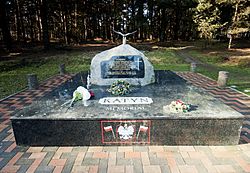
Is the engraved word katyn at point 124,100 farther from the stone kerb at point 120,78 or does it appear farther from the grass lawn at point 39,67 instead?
the grass lawn at point 39,67

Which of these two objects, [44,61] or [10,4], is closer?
[44,61]

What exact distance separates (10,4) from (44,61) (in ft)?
34.3

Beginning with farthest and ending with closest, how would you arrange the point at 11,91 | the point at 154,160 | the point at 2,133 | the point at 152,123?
the point at 11,91, the point at 2,133, the point at 152,123, the point at 154,160

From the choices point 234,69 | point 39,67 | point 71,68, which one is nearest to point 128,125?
point 71,68

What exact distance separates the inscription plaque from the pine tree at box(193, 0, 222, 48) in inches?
490

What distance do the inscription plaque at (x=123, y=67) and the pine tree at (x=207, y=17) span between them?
12434mm

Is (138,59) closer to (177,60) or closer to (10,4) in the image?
(177,60)

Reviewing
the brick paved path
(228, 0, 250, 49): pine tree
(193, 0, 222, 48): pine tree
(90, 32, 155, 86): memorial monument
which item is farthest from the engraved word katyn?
(228, 0, 250, 49): pine tree

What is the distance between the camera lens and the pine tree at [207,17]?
15984 millimetres

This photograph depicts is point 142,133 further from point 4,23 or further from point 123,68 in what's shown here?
point 4,23

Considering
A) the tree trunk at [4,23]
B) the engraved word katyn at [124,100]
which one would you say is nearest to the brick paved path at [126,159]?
the engraved word katyn at [124,100]

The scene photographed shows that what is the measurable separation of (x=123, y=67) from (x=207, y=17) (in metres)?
13.4

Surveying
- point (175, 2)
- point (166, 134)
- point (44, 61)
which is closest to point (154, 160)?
point (166, 134)

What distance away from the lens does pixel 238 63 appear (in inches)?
509
